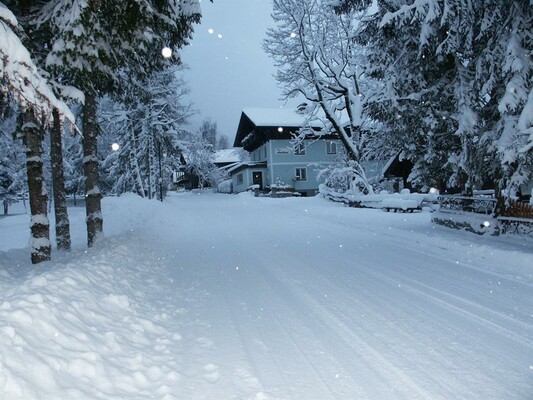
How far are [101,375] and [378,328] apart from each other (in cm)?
331

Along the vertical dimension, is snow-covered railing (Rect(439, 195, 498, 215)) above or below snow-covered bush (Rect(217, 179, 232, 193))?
below

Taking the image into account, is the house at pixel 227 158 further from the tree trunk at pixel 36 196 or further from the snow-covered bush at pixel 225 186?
the tree trunk at pixel 36 196

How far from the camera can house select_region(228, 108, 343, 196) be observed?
1772 inches

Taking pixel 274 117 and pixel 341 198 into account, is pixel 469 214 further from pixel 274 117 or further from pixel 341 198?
pixel 274 117

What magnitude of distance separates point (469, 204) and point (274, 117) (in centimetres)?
3546

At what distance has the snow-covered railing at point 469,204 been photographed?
12492 millimetres

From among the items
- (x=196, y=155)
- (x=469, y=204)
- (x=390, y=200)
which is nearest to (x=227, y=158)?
(x=196, y=155)

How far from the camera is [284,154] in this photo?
1791 inches

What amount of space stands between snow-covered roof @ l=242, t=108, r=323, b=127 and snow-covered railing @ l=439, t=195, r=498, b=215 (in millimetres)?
29498

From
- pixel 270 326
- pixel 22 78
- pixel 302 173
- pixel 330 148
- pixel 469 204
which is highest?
pixel 330 148

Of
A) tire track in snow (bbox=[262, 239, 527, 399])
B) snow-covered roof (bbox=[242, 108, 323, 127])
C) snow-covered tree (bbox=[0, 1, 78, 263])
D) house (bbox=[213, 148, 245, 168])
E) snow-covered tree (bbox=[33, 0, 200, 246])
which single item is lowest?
tire track in snow (bbox=[262, 239, 527, 399])

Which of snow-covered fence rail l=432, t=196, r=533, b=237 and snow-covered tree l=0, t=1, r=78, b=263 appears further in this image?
snow-covered fence rail l=432, t=196, r=533, b=237

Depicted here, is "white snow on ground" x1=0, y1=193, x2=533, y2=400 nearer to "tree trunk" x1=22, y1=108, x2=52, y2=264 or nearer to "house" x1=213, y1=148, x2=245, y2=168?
"tree trunk" x1=22, y1=108, x2=52, y2=264

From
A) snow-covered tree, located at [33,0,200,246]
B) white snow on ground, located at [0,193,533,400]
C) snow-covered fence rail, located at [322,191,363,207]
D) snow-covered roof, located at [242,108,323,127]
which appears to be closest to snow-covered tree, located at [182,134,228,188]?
snow-covered roof, located at [242,108,323,127]
